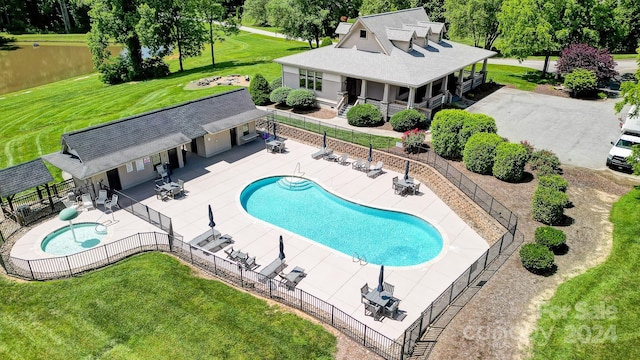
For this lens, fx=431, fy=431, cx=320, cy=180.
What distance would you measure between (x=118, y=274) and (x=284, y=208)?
991 cm

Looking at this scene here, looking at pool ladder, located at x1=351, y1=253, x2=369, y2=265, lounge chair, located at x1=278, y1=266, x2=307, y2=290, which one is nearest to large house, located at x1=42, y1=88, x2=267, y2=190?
lounge chair, located at x1=278, y1=266, x2=307, y2=290

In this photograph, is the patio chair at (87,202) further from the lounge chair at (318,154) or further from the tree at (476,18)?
the tree at (476,18)

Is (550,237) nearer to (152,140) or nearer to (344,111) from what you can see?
(344,111)

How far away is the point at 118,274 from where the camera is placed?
18.6 m

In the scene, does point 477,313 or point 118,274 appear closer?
point 477,313

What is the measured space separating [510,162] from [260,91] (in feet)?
76.2

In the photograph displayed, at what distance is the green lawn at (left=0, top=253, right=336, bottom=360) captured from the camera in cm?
1475

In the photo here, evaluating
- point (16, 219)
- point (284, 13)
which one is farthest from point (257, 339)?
point (284, 13)

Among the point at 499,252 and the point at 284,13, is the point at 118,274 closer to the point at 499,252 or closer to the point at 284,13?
the point at 499,252

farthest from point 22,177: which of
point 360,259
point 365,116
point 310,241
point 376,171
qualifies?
point 365,116

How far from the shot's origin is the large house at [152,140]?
24.6 metres

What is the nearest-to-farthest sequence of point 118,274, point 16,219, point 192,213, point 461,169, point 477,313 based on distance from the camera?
point 477,313 → point 118,274 → point 16,219 → point 192,213 → point 461,169

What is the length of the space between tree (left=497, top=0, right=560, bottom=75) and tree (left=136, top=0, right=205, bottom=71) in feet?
122

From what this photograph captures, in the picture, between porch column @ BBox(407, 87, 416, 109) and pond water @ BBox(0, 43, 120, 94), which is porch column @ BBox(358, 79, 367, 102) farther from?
pond water @ BBox(0, 43, 120, 94)
